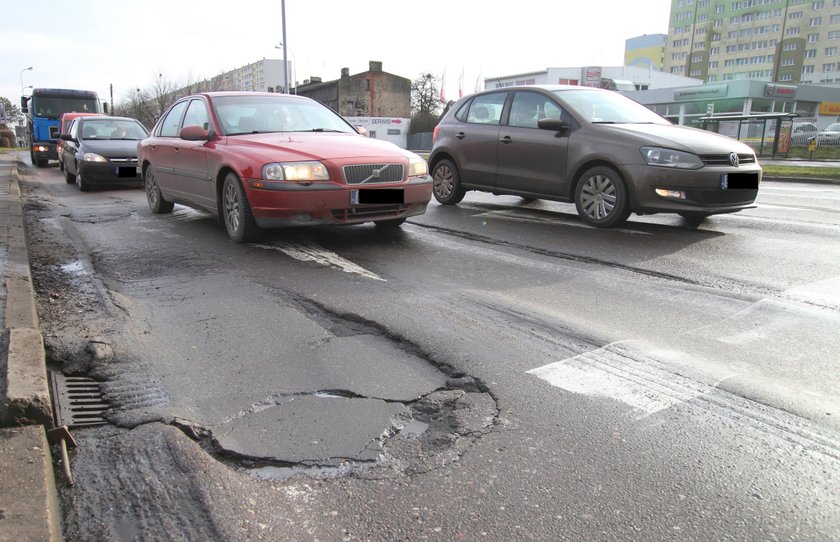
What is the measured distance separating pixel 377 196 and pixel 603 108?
11.5ft

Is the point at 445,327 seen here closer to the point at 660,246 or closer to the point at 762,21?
A: the point at 660,246

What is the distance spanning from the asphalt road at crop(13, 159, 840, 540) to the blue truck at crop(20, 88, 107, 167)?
21117 mm

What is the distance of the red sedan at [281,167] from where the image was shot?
20.4 ft

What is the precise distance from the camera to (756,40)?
10225 centimetres

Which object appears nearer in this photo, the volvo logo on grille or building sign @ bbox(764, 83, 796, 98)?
the volvo logo on grille

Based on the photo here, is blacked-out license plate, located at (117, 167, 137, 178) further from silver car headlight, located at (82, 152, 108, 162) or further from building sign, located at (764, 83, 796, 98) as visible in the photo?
building sign, located at (764, 83, 796, 98)

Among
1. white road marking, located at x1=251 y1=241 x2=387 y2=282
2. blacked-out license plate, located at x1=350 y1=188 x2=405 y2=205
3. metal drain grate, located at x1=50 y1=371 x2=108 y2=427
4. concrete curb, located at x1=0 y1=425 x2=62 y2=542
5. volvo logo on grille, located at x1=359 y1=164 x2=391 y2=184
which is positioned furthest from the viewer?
volvo logo on grille, located at x1=359 y1=164 x2=391 y2=184

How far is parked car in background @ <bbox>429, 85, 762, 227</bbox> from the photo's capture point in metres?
6.93

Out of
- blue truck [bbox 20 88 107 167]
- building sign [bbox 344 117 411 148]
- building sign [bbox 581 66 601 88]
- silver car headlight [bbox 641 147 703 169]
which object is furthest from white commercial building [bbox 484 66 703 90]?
silver car headlight [bbox 641 147 703 169]

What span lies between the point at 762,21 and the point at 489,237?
11547 centimetres

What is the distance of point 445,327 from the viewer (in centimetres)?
407

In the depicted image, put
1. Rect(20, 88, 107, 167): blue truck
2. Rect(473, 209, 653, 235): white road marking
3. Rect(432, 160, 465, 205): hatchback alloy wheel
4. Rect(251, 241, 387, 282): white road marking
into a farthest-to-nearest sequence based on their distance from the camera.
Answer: Rect(20, 88, 107, 167): blue truck < Rect(432, 160, 465, 205): hatchback alloy wheel < Rect(473, 209, 653, 235): white road marking < Rect(251, 241, 387, 282): white road marking

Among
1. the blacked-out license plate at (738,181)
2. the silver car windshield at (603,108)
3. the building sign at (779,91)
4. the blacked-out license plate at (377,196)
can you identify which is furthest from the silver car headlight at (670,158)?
the building sign at (779,91)

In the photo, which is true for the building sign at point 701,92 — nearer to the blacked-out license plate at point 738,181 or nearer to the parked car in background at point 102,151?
the parked car in background at point 102,151
